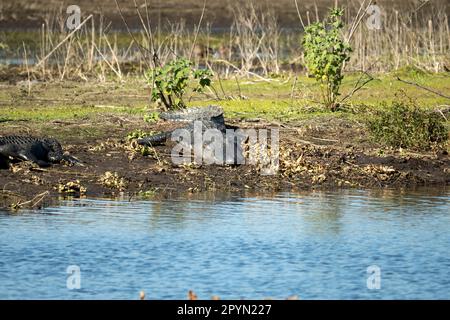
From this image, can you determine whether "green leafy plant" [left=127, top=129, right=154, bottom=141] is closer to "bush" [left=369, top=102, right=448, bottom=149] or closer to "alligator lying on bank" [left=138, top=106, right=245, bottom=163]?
"alligator lying on bank" [left=138, top=106, right=245, bottom=163]

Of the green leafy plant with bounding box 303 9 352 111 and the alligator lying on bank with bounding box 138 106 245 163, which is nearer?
the alligator lying on bank with bounding box 138 106 245 163

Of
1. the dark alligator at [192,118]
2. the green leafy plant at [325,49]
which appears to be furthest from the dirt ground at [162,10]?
the dark alligator at [192,118]

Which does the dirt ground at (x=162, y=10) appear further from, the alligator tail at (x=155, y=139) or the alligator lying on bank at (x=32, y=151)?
the alligator lying on bank at (x=32, y=151)

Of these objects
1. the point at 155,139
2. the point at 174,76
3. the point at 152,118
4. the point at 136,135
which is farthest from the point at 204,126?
the point at 174,76

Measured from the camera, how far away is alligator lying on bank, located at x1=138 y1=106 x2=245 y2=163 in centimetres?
1227

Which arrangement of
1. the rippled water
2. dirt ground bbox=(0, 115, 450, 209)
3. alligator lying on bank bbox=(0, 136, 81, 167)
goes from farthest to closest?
alligator lying on bank bbox=(0, 136, 81, 167), dirt ground bbox=(0, 115, 450, 209), the rippled water

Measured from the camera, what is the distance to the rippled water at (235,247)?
762 centimetres

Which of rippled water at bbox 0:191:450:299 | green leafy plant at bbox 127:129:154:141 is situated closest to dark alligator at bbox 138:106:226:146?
green leafy plant at bbox 127:129:154:141

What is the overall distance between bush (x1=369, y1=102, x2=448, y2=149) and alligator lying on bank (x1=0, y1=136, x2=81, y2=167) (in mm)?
4226

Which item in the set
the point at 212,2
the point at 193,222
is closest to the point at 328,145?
the point at 193,222

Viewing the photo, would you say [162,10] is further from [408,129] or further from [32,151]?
[32,151]

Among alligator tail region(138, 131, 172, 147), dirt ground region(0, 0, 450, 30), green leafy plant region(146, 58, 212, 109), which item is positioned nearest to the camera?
alligator tail region(138, 131, 172, 147)

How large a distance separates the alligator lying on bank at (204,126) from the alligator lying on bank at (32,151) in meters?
1.24
